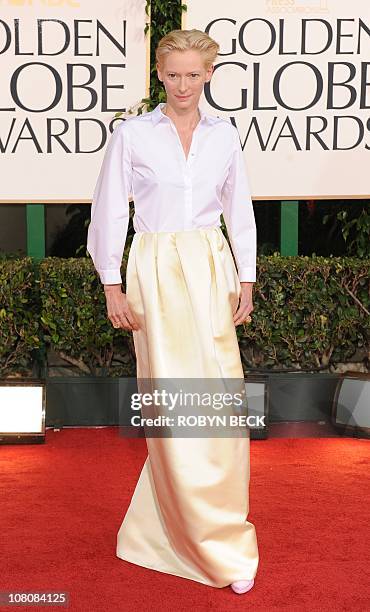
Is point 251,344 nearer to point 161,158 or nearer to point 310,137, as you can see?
point 310,137

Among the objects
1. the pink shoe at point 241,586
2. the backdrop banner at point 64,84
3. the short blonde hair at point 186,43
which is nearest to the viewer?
the short blonde hair at point 186,43

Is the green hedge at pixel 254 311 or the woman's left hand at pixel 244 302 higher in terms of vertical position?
the woman's left hand at pixel 244 302

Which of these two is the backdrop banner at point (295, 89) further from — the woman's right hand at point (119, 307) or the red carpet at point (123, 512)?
the woman's right hand at point (119, 307)

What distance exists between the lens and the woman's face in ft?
8.50

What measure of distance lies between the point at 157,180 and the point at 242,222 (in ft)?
1.24

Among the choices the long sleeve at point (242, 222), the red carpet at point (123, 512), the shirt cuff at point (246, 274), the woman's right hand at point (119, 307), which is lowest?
the red carpet at point (123, 512)

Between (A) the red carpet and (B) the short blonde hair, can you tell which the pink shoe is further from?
(B) the short blonde hair

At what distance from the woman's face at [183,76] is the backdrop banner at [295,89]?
2.09 m

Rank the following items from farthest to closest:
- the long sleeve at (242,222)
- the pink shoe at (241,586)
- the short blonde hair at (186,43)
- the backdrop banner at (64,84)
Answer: the backdrop banner at (64,84)
the long sleeve at (242,222)
the pink shoe at (241,586)
the short blonde hair at (186,43)

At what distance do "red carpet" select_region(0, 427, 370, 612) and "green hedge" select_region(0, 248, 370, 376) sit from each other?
51cm

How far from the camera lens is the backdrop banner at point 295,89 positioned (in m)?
4.65

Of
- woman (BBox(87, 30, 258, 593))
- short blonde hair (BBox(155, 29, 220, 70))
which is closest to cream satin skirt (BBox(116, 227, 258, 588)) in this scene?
woman (BBox(87, 30, 258, 593))

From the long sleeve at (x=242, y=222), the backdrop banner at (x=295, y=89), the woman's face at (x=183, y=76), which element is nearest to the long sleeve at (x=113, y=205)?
the woman's face at (x=183, y=76)

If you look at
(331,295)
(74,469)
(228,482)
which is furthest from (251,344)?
(228,482)
